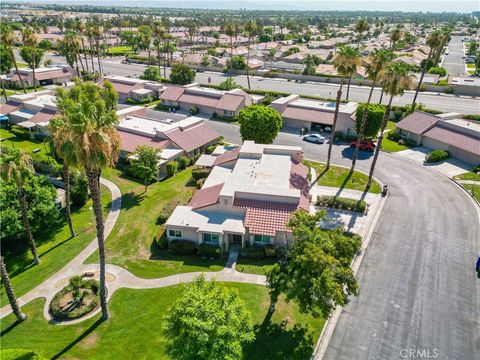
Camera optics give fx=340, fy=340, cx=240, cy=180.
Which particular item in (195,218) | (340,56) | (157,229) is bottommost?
(157,229)

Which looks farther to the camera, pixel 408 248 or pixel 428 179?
pixel 428 179

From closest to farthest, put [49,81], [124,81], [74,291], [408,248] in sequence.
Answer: [74,291] < [408,248] < [124,81] < [49,81]

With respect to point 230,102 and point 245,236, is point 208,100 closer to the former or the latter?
point 230,102

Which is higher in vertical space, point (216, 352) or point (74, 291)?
point (216, 352)

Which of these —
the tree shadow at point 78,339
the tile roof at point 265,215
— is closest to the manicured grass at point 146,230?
the tile roof at point 265,215

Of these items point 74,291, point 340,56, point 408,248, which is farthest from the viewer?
point 340,56

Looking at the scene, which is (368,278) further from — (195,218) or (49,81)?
(49,81)

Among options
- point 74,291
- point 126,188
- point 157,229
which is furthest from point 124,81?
point 74,291
